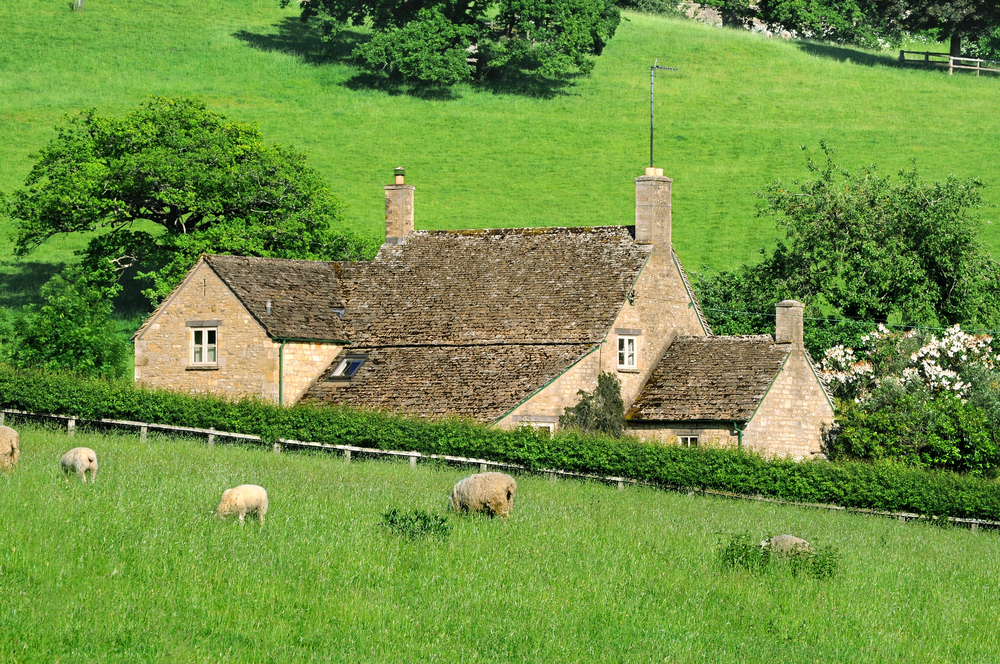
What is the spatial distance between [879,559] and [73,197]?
41.0m

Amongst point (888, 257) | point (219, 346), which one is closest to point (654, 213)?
point (888, 257)

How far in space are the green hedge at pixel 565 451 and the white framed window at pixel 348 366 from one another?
228 inches

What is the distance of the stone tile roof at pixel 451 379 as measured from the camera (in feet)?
156

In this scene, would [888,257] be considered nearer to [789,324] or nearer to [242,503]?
[789,324]

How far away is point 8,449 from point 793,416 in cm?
2853

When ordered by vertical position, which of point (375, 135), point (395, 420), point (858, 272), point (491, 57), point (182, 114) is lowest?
point (395, 420)

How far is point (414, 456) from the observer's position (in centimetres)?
4309

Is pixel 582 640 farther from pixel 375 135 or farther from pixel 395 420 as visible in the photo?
pixel 375 135

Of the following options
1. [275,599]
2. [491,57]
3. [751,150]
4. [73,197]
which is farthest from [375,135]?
[275,599]

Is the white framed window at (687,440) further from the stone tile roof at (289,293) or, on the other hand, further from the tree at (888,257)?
the tree at (888,257)

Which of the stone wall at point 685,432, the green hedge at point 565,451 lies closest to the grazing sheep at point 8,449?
the green hedge at point 565,451

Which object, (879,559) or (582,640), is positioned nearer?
(582,640)

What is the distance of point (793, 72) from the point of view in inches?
4663

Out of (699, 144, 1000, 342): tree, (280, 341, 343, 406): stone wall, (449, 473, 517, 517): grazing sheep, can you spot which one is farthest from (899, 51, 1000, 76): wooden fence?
(449, 473, 517, 517): grazing sheep
